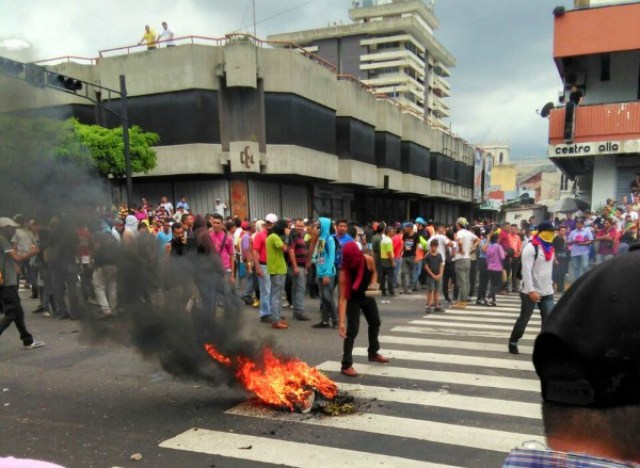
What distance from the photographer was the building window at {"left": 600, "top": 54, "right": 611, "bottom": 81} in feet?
74.0

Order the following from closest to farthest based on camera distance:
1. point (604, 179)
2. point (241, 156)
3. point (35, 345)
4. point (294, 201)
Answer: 1. point (35, 345)
2. point (241, 156)
3. point (604, 179)
4. point (294, 201)

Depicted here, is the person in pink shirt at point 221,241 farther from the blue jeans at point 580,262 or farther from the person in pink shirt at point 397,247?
the blue jeans at point 580,262

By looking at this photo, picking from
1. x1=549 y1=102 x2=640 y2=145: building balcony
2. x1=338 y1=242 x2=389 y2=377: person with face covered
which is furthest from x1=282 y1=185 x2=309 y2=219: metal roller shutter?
x1=338 y1=242 x2=389 y2=377: person with face covered

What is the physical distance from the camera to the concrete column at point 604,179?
21.9 metres

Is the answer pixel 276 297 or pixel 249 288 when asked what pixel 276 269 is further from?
pixel 249 288

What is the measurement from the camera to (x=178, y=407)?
16.6ft

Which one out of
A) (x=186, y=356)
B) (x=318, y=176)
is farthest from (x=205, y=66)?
(x=186, y=356)

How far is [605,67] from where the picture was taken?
74.7 ft

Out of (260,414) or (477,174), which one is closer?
(260,414)

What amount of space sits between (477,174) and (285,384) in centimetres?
5063

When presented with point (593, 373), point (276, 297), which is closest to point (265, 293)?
point (276, 297)

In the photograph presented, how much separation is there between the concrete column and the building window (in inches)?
161

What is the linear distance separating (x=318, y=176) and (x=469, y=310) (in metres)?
14.9

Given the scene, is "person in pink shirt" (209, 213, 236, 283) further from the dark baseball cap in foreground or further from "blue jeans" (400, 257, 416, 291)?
the dark baseball cap in foreground
